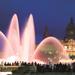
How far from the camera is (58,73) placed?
35562 millimetres

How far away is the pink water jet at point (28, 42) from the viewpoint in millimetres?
51562

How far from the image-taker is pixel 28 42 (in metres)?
53.2

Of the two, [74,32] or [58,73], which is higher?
[74,32]

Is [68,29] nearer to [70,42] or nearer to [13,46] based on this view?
[70,42]

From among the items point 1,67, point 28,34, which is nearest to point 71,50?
point 28,34

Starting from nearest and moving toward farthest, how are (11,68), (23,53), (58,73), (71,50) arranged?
1. (58,73)
2. (11,68)
3. (23,53)
4. (71,50)

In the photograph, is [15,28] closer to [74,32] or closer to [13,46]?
[13,46]

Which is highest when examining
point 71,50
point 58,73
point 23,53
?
point 71,50

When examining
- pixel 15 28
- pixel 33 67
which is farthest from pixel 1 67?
pixel 15 28

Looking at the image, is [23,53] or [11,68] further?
[23,53]

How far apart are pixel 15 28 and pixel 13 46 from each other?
2485 mm

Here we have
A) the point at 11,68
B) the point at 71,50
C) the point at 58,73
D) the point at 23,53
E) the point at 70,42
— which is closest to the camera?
the point at 58,73

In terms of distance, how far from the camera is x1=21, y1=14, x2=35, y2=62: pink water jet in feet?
169

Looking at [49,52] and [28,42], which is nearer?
[28,42]
